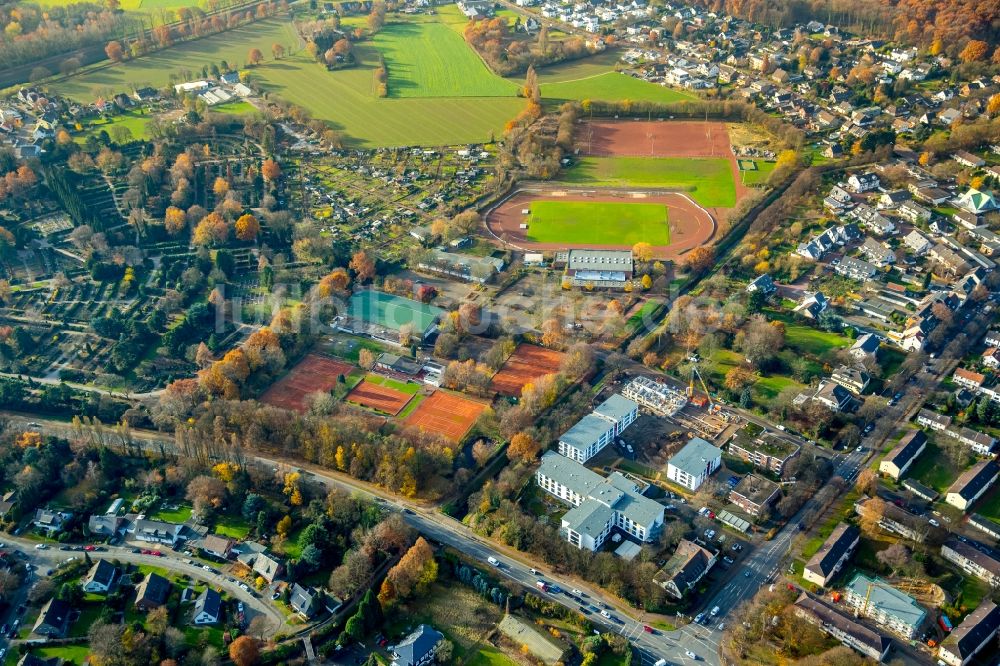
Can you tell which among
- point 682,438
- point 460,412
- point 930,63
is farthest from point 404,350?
point 930,63

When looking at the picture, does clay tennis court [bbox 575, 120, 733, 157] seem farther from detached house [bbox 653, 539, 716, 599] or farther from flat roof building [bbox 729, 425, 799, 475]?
detached house [bbox 653, 539, 716, 599]

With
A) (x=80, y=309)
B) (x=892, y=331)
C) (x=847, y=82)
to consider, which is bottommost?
(x=80, y=309)

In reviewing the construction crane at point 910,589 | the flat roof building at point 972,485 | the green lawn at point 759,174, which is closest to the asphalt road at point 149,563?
the construction crane at point 910,589

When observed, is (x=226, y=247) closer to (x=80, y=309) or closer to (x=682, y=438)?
(x=80, y=309)

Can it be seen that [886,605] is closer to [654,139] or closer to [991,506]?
[991,506]

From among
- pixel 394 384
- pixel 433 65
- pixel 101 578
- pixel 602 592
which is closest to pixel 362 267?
pixel 394 384

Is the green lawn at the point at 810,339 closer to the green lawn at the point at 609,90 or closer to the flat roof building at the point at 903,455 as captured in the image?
the flat roof building at the point at 903,455
